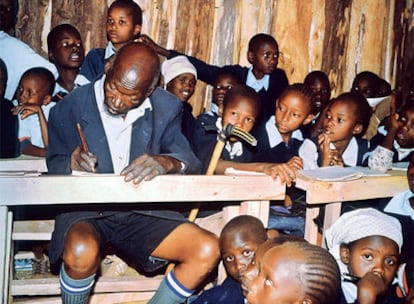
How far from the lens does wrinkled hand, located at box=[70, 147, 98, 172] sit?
262 centimetres

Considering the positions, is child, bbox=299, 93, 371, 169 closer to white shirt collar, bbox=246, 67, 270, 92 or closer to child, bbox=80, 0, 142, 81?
white shirt collar, bbox=246, 67, 270, 92

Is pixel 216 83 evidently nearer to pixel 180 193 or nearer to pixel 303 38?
pixel 303 38

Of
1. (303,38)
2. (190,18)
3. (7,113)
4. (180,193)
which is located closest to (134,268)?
(180,193)

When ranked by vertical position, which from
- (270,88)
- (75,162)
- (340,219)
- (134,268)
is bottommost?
(134,268)

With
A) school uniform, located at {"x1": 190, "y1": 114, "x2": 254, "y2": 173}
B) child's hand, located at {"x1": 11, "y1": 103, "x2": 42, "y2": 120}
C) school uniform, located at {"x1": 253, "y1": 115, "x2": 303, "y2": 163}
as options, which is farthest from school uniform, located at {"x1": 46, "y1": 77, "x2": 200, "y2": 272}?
child's hand, located at {"x1": 11, "y1": 103, "x2": 42, "y2": 120}

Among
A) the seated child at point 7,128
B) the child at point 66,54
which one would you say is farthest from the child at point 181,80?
the seated child at point 7,128

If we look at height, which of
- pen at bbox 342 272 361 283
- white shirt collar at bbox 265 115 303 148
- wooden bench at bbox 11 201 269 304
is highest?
white shirt collar at bbox 265 115 303 148

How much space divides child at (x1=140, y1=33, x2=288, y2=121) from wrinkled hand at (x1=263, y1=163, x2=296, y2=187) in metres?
2.38

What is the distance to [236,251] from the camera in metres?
2.95

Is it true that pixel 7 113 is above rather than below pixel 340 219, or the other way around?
above

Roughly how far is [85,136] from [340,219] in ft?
4.89

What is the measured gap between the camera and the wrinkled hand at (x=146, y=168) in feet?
8.09

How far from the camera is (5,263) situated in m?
2.60

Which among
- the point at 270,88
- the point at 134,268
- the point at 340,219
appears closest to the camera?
the point at 340,219
